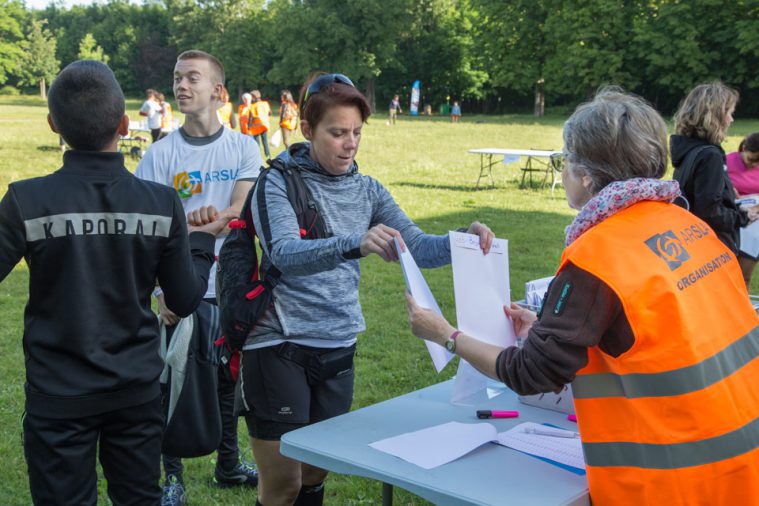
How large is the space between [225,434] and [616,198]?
2.77m

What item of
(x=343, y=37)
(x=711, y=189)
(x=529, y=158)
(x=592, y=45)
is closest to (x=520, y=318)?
(x=711, y=189)

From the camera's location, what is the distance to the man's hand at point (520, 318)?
98.0 inches

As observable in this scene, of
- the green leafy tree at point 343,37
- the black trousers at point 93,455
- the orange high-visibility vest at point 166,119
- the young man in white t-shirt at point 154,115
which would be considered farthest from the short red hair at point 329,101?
the green leafy tree at point 343,37

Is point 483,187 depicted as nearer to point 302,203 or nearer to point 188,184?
point 188,184

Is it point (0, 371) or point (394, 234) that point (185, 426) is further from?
point (0, 371)

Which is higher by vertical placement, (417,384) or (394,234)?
(394,234)

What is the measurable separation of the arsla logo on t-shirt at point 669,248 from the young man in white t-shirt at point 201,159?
7.23 ft

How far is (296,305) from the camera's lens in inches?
108

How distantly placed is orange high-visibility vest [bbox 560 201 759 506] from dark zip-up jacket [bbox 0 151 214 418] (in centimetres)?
128

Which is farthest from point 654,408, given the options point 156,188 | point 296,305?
point 156,188

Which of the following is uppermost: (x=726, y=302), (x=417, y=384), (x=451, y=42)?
(x=451, y=42)

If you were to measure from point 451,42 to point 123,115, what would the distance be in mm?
61406

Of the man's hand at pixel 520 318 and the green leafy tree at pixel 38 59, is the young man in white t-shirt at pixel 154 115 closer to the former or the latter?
the man's hand at pixel 520 318

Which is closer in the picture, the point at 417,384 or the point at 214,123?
the point at 214,123
